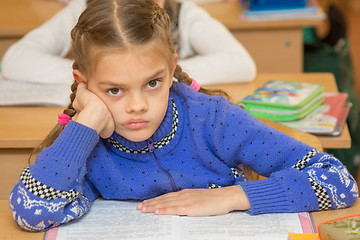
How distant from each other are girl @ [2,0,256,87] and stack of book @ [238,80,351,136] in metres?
0.20

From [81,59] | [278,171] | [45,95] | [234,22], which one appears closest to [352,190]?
[278,171]

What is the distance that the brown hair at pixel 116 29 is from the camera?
112 centimetres

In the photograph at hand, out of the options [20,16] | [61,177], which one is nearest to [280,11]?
[20,16]

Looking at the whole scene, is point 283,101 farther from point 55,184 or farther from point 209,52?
point 55,184

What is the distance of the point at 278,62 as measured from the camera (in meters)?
2.82

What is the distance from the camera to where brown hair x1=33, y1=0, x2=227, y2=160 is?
1.12 metres

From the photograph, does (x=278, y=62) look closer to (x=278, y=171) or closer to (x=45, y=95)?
(x=45, y=95)

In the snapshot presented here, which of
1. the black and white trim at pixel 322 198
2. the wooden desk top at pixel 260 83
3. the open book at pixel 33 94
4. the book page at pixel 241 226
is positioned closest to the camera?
the book page at pixel 241 226

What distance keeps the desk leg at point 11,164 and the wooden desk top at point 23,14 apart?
3.81 feet

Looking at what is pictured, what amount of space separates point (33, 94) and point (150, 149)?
28.2 inches

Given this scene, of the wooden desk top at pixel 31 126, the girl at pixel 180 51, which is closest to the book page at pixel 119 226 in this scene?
the wooden desk top at pixel 31 126

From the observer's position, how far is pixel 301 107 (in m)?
1.71

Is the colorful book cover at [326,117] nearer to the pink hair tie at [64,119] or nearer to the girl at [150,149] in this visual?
the girl at [150,149]

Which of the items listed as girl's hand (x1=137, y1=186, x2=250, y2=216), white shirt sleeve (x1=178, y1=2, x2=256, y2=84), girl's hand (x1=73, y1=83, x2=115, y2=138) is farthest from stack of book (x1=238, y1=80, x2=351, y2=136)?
girl's hand (x1=73, y1=83, x2=115, y2=138)
